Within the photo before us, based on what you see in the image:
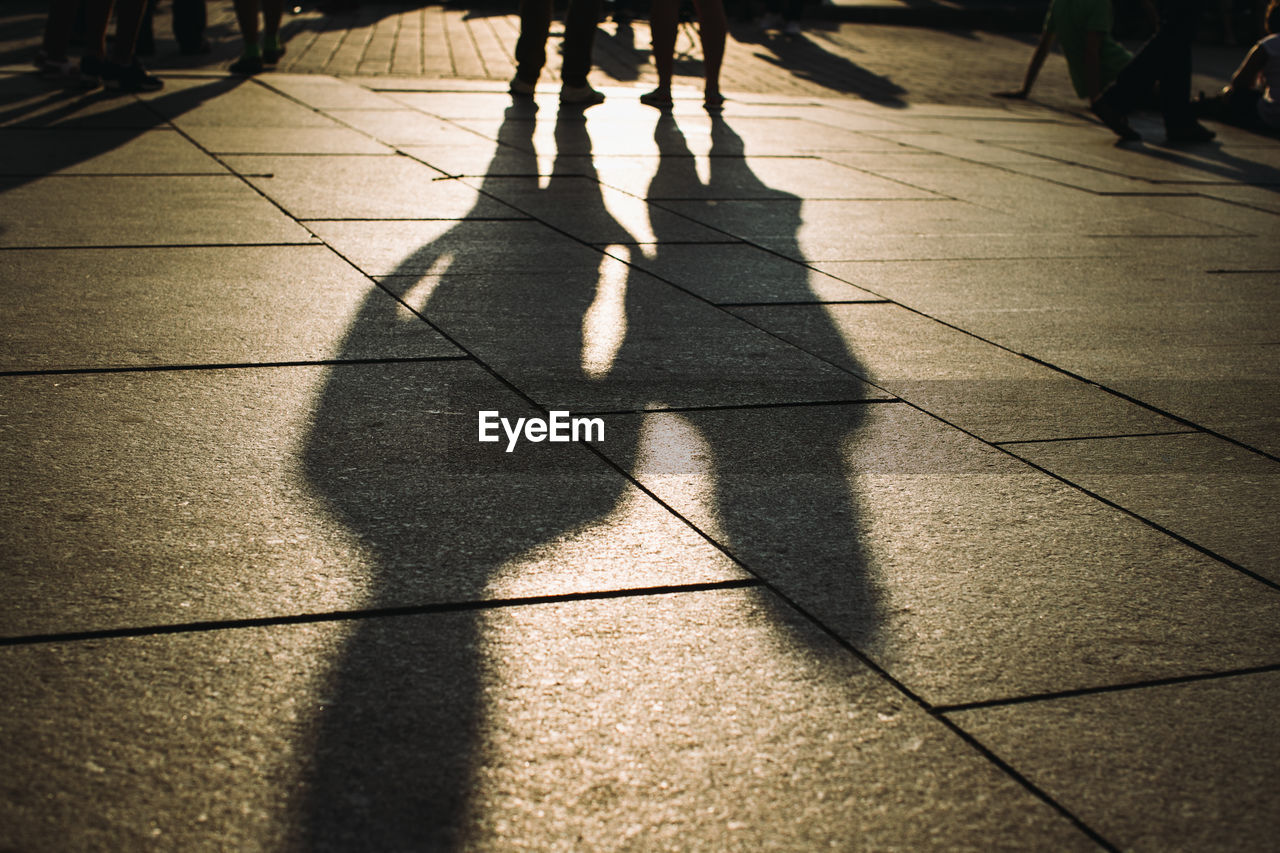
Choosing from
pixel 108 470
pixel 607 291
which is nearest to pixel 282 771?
pixel 108 470

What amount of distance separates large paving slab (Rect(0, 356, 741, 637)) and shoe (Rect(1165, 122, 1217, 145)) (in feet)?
26.4

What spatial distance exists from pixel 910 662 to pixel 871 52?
15681 millimetres

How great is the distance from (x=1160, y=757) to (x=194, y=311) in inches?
126

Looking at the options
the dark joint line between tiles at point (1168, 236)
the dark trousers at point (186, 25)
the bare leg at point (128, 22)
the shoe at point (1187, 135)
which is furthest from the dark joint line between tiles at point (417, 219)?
the dark trousers at point (186, 25)

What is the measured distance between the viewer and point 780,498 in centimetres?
283

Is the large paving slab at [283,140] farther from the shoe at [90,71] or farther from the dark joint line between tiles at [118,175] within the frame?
the shoe at [90,71]

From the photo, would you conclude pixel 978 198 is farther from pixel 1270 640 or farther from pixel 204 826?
pixel 204 826

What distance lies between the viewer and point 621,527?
2.65 m

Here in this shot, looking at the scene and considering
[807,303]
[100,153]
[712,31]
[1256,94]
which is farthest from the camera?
[1256,94]

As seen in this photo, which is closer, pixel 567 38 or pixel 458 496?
pixel 458 496

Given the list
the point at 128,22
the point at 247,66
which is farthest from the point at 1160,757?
the point at 247,66

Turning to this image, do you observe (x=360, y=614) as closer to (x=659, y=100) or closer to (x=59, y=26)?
(x=659, y=100)

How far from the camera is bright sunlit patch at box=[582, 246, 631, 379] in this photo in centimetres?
372

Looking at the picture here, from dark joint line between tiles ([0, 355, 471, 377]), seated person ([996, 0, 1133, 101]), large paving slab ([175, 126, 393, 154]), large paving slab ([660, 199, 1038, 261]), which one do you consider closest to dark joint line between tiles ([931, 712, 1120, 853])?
dark joint line between tiles ([0, 355, 471, 377])
